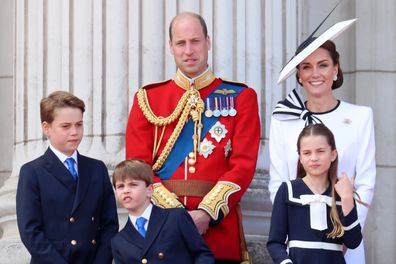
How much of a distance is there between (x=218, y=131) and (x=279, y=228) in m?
0.85

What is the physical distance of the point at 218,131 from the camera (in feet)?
25.4

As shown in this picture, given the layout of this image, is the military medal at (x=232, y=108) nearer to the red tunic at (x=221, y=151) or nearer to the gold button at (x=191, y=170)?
the red tunic at (x=221, y=151)

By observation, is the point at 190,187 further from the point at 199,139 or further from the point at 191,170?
the point at 199,139

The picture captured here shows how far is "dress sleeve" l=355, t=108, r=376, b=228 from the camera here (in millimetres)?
7371

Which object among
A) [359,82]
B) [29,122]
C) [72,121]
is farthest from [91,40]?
[359,82]

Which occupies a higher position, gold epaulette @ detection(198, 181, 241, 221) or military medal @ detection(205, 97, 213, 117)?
military medal @ detection(205, 97, 213, 117)

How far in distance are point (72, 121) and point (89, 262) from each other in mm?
738

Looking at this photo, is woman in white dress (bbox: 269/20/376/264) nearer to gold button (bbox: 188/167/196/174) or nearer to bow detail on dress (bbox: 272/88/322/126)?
bow detail on dress (bbox: 272/88/322/126)

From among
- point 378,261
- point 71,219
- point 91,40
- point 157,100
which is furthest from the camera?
point 378,261

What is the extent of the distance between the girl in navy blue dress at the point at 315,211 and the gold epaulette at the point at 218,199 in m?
0.40

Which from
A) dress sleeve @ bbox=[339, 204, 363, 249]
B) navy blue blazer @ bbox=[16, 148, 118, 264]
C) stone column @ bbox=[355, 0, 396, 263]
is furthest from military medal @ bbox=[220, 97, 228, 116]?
stone column @ bbox=[355, 0, 396, 263]

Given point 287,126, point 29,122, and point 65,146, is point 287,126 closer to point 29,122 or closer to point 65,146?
point 65,146

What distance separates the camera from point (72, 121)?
736 centimetres

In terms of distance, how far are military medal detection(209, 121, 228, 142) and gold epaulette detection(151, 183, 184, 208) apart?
0.42m
